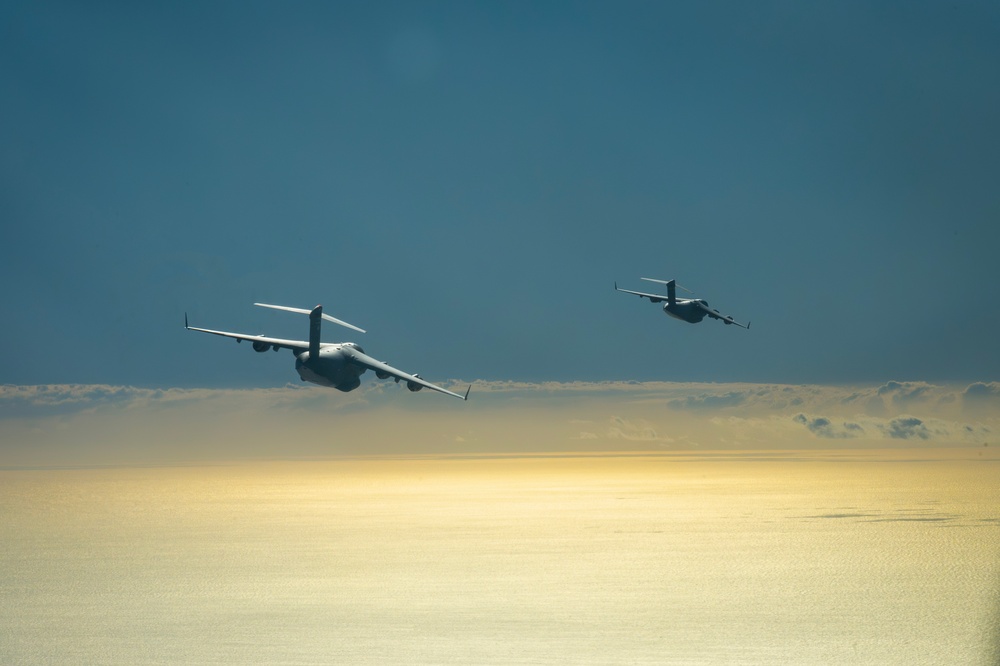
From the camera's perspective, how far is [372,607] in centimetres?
6631

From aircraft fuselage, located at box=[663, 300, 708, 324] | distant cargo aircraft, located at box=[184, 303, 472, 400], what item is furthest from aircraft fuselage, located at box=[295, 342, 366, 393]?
aircraft fuselage, located at box=[663, 300, 708, 324]

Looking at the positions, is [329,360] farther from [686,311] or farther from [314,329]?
[686,311]

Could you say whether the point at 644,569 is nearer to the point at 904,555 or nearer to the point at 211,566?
the point at 904,555

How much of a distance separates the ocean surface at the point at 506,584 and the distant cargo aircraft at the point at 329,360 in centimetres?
1590

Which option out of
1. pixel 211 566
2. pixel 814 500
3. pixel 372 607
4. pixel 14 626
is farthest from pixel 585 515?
pixel 14 626

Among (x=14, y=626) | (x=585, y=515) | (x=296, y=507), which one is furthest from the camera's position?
(x=296, y=507)

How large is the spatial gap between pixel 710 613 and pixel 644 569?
20941mm

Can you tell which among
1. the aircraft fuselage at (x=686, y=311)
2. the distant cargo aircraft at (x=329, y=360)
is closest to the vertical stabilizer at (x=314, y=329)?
the distant cargo aircraft at (x=329, y=360)

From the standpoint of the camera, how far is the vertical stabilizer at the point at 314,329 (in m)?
103

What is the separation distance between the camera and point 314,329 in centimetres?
10300

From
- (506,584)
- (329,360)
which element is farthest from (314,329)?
(506,584)

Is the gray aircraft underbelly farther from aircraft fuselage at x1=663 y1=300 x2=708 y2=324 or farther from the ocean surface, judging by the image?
aircraft fuselage at x1=663 y1=300 x2=708 y2=324

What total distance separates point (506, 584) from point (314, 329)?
37.9 m

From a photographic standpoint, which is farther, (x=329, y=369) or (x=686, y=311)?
(x=686, y=311)
